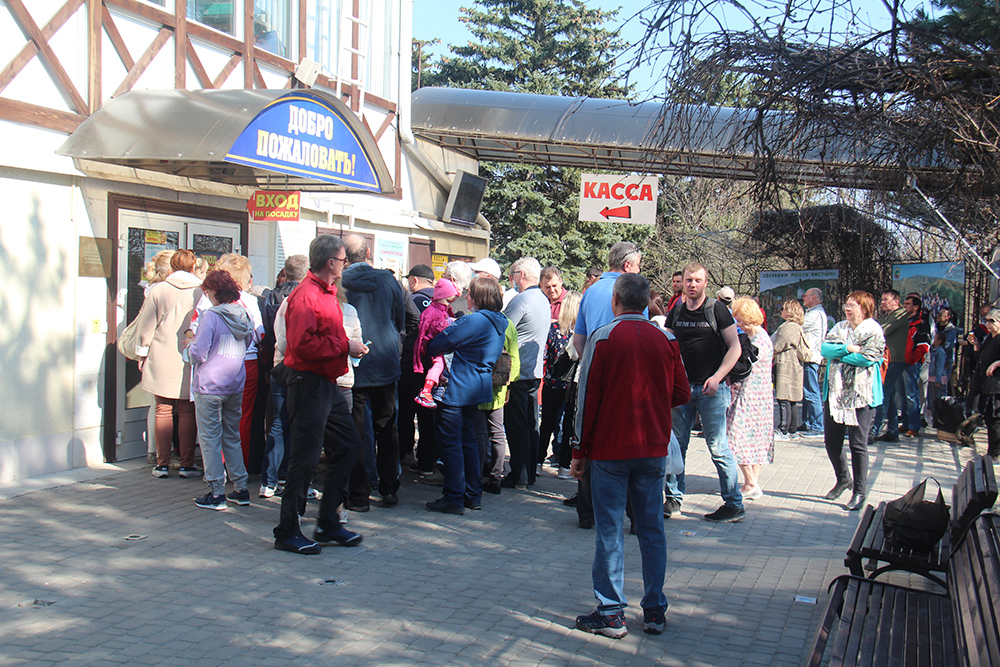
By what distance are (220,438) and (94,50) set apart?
12.2ft

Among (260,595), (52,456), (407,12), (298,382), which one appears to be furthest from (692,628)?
(407,12)

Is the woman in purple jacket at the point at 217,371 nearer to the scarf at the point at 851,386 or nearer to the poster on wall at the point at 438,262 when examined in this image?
the scarf at the point at 851,386

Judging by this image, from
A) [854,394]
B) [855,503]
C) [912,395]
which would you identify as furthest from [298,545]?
[912,395]

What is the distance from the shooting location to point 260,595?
4.69m

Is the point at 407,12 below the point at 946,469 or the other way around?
the other way around

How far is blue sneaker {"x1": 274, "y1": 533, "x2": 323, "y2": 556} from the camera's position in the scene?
17.8 ft

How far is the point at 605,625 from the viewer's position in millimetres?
4305

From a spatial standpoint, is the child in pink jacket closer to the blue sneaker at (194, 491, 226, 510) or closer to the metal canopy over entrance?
the blue sneaker at (194, 491, 226, 510)

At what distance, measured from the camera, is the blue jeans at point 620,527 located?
4.32 m

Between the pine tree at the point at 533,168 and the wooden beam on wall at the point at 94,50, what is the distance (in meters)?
19.2

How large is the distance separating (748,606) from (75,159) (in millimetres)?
6468

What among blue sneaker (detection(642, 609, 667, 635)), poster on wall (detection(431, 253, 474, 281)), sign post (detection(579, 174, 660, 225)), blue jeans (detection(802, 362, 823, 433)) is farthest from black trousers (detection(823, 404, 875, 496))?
poster on wall (detection(431, 253, 474, 281))

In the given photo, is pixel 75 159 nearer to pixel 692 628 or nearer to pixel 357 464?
pixel 357 464

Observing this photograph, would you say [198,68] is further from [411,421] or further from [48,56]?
[411,421]
